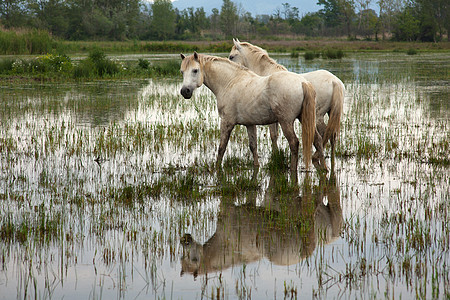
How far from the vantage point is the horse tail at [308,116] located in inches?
257

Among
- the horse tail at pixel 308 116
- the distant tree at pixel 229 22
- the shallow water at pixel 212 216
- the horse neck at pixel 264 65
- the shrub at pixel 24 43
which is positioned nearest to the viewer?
the shallow water at pixel 212 216

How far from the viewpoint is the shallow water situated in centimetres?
375

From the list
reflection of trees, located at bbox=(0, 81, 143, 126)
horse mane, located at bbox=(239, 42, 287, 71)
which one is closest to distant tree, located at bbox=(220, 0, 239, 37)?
reflection of trees, located at bbox=(0, 81, 143, 126)

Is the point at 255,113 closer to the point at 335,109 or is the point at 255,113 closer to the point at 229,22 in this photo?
the point at 335,109

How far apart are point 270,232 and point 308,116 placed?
2.37 metres

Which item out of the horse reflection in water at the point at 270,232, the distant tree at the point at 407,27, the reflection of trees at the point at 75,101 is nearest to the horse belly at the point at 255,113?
the horse reflection in water at the point at 270,232

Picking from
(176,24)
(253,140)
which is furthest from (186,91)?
(176,24)

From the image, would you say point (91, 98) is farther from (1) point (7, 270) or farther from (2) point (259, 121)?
(1) point (7, 270)

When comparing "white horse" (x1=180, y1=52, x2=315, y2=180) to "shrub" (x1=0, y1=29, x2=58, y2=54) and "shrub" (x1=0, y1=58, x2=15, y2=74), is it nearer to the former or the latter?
"shrub" (x1=0, y1=58, x2=15, y2=74)

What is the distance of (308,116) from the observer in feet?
21.6

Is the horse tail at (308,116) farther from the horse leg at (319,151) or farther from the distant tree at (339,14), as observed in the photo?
the distant tree at (339,14)

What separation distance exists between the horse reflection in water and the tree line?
5828 centimetres

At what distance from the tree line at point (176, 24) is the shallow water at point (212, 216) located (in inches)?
2155

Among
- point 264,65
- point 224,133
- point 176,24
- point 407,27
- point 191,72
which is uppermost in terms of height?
point 176,24
